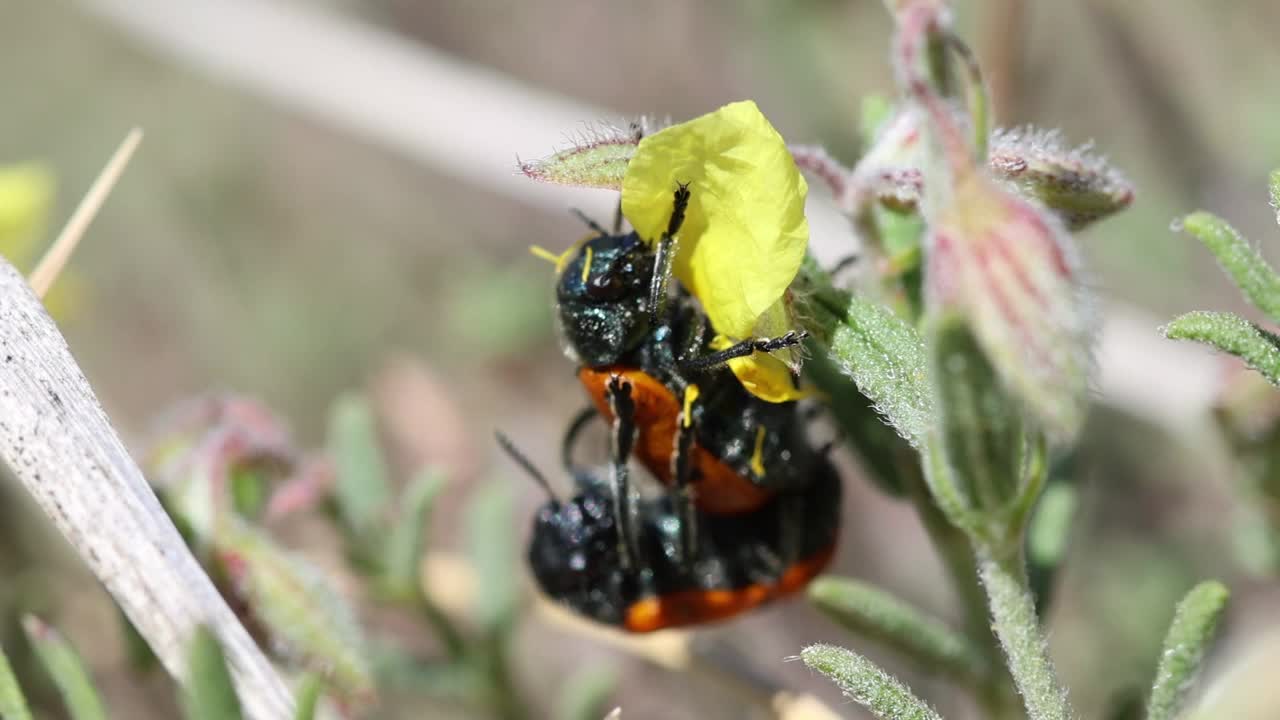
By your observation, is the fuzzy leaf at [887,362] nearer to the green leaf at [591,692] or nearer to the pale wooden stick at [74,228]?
the pale wooden stick at [74,228]

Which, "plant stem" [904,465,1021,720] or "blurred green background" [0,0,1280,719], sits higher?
"blurred green background" [0,0,1280,719]

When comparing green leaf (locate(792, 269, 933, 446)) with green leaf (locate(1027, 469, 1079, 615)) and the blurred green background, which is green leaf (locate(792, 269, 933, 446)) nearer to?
green leaf (locate(1027, 469, 1079, 615))

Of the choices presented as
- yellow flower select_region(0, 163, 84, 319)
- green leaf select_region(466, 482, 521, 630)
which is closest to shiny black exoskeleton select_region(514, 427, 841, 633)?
A: green leaf select_region(466, 482, 521, 630)

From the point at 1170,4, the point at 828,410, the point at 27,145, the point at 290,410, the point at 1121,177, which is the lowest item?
the point at 828,410

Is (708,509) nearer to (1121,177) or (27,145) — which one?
(1121,177)

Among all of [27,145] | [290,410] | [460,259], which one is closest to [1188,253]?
[460,259]

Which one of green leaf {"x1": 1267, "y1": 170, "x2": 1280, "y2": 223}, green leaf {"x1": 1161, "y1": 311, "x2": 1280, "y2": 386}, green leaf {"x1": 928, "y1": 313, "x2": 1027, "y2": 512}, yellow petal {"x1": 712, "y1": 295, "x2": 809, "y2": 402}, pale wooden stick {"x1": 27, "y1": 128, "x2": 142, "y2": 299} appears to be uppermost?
pale wooden stick {"x1": 27, "y1": 128, "x2": 142, "y2": 299}
